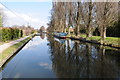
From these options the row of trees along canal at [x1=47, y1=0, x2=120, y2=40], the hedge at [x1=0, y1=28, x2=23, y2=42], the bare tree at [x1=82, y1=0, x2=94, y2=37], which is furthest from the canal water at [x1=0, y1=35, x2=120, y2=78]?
the bare tree at [x1=82, y1=0, x2=94, y2=37]

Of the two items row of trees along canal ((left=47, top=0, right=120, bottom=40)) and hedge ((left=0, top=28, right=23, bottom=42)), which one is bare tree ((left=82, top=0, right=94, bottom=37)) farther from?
hedge ((left=0, top=28, right=23, bottom=42))

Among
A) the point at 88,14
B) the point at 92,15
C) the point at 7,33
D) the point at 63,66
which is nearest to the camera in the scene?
the point at 63,66

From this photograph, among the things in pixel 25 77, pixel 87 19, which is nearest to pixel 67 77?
pixel 25 77

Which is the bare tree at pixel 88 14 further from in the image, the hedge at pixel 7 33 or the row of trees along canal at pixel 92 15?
the hedge at pixel 7 33

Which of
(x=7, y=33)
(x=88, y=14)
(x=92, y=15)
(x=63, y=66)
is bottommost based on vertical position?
(x=63, y=66)

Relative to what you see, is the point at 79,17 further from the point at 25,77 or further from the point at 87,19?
the point at 25,77

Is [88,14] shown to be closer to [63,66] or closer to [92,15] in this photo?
[92,15]

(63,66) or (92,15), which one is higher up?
(92,15)

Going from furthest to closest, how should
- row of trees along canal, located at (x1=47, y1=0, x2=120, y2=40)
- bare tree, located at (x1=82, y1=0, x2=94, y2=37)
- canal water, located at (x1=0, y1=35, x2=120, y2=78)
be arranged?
bare tree, located at (x1=82, y1=0, x2=94, y2=37), row of trees along canal, located at (x1=47, y1=0, x2=120, y2=40), canal water, located at (x1=0, y1=35, x2=120, y2=78)

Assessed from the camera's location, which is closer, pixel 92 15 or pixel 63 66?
pixel 63 66

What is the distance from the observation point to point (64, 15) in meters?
43.1

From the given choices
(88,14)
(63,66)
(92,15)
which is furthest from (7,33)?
(92,15)

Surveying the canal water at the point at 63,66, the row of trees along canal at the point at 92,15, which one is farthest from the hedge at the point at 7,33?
the row of trees along canal at the point at 92,15

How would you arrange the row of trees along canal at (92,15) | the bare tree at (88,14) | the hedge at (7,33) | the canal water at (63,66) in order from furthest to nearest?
the bare tree at (88,14) < the row of trees along canal at (92,15) < the hedge at (7,33) < the canal water at (63,66)
